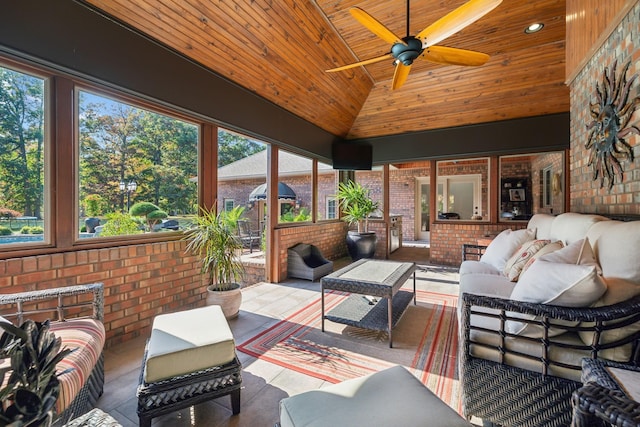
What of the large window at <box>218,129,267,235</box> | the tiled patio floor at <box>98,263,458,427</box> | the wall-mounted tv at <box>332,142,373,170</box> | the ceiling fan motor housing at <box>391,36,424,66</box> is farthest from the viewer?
the wall-mounted tv at <box>332,142,373,170</box>

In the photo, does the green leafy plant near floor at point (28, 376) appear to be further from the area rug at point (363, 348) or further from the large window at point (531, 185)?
the large window at point (531, 185)

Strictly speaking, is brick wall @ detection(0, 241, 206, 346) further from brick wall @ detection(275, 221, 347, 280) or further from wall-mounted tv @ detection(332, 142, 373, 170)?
wall-mounted tv @ detection(332, 142, 373, 170)

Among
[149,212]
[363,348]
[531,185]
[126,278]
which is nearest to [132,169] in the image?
[149,212]

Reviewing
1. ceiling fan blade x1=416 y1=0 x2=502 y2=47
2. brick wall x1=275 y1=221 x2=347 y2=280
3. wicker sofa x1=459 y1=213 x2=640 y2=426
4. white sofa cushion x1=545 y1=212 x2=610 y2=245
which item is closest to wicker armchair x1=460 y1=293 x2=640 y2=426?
wicker sofa x1=459 y1=213 x2=640 y2=426

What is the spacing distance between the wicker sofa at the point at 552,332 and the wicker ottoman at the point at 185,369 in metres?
1.40

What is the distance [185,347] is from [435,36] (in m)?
3.05

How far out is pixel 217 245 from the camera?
3.02m

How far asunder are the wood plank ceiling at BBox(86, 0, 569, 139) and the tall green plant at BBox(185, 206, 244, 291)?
1.92m

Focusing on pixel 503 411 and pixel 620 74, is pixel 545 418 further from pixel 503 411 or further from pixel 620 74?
pixel 620 74

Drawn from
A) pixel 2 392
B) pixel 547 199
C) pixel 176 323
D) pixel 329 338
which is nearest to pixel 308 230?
pixel 329 338

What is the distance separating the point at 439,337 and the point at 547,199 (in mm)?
5214

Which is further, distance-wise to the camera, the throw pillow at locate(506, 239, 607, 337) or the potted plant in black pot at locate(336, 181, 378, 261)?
the potted plant in black pot at locate(336, 181, 378, 261)

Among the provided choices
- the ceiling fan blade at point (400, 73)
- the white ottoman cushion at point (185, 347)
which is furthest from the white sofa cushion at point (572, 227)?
the white ottoman cushion at point (185, 347)

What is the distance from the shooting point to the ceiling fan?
6.95 ft
